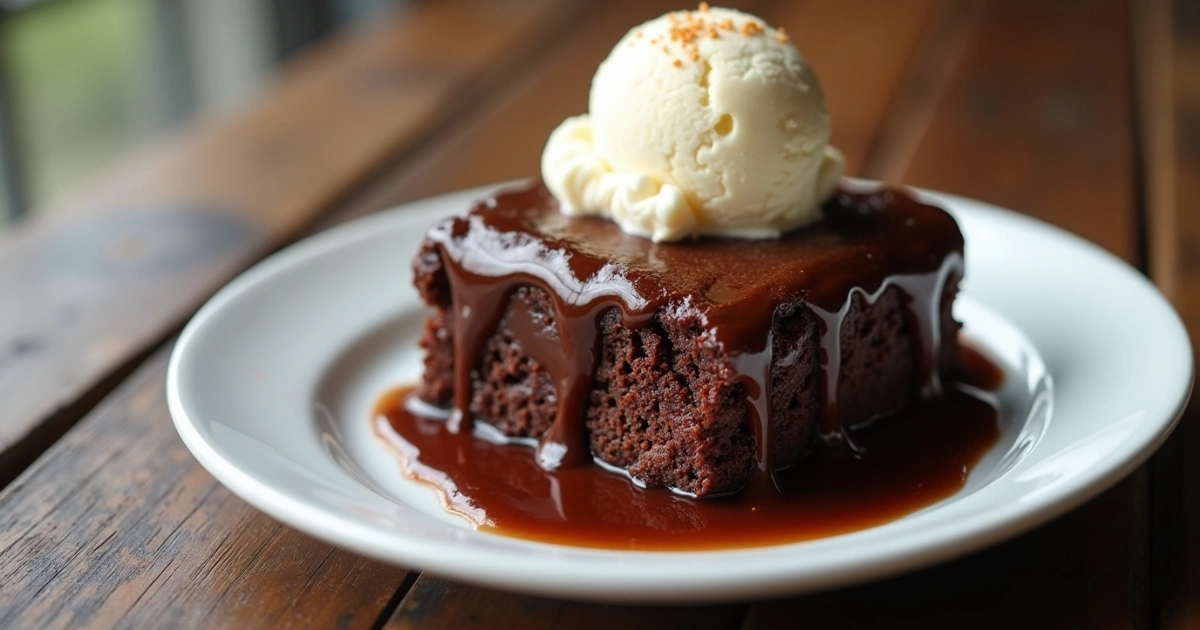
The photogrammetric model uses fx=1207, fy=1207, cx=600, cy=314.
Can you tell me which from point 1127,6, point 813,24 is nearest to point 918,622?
point 813,24

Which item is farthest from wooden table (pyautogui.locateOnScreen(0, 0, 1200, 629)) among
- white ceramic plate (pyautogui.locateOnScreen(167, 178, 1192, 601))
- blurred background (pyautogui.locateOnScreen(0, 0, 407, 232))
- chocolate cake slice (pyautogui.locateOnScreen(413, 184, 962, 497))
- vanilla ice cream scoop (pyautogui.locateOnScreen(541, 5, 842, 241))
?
blurred background (pyautogui.locateOnScreen(0, 0, 407, 232))

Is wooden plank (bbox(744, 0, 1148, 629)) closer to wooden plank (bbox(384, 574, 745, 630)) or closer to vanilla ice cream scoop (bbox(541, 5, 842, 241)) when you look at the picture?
wooden plank (bbox(384, 574, 745, 630))

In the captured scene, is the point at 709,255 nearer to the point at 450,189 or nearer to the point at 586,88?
the point at 450,189

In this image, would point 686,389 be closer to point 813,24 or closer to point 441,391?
point 441,391

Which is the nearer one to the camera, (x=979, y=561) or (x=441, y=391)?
(x=979, y=561)

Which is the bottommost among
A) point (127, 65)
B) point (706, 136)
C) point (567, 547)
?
point (127, 65)

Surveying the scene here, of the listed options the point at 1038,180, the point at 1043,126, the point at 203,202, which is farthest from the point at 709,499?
the point at 1043,126
